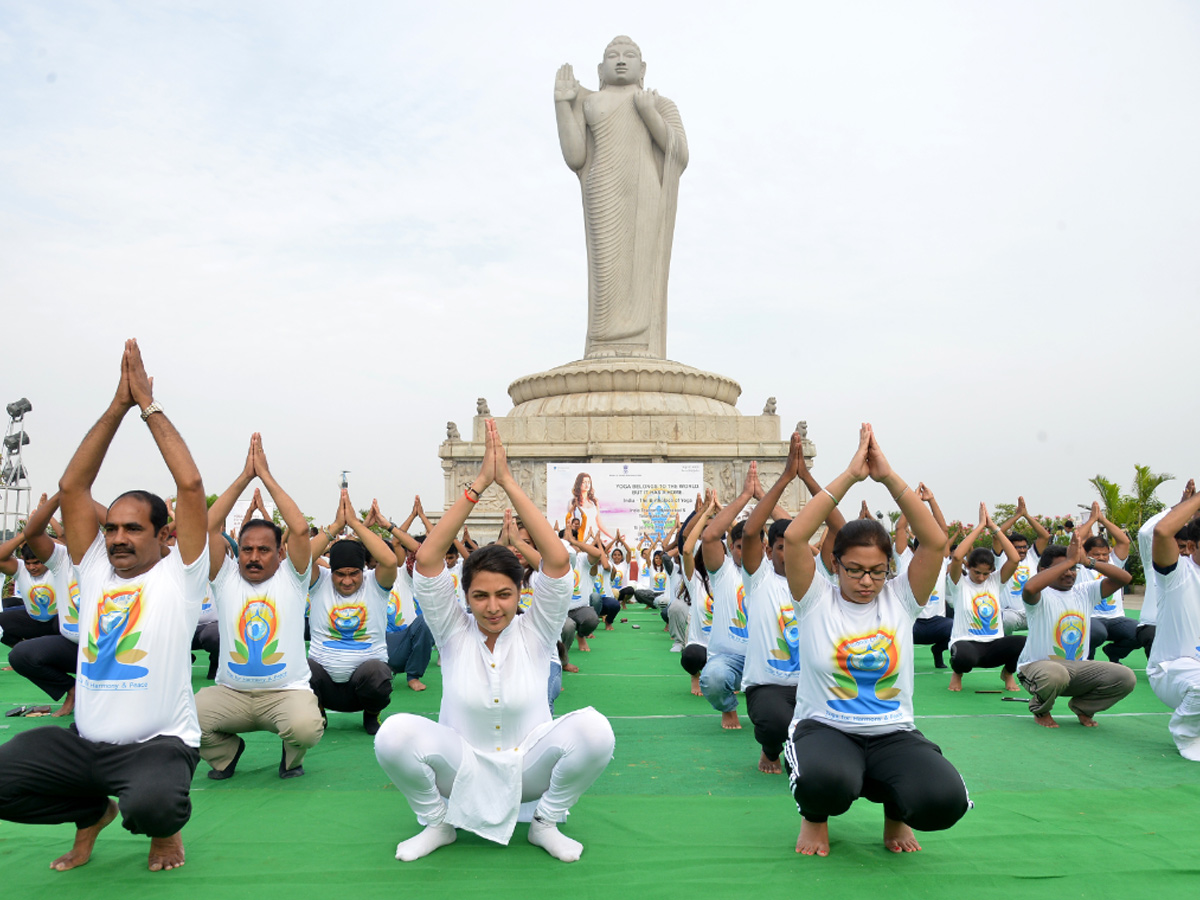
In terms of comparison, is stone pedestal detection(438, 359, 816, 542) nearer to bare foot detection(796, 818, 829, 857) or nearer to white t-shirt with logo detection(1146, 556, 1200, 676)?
white t-shirt with logo detection(1146, 556, 1200, 676)

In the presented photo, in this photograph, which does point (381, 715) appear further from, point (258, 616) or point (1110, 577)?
point (1110, 577)

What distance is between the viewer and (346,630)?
571 cm

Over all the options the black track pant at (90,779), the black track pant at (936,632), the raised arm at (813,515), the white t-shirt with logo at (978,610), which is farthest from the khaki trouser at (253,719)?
the black track pant at (936,632)

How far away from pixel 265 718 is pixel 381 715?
1.96 metres

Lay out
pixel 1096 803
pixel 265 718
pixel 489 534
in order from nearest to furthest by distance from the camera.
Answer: pixel 1096 803, pixel 265 718, pixel 489 534

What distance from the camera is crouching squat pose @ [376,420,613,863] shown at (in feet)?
10.8

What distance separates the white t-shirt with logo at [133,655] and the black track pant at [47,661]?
3.37m

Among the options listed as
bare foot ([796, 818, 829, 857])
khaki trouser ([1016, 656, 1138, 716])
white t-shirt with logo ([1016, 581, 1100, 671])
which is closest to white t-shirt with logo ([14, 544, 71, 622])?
bare foot ([796, 818, 829, 857])

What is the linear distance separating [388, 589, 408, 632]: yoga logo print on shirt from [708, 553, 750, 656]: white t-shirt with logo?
290cm

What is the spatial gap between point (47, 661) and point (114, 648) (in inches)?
140

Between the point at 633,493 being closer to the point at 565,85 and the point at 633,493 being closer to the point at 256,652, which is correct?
the point at 565,85

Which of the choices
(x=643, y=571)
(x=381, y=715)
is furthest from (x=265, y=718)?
(x=643, y=571)

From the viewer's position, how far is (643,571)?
18781 mm

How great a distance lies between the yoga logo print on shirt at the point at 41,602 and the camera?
24.0 feet
